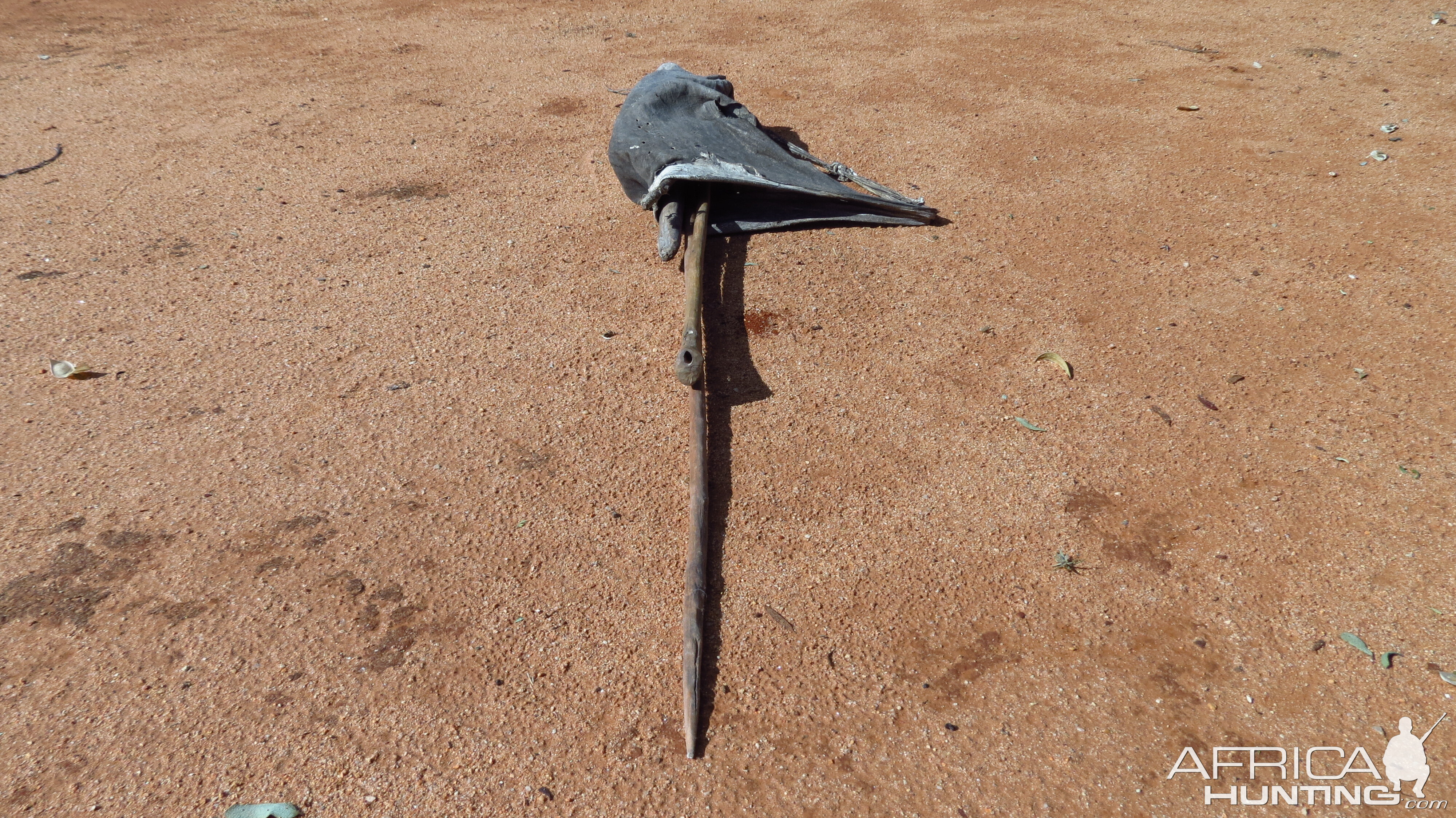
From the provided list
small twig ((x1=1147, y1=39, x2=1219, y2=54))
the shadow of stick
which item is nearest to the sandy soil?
the shadow of stick

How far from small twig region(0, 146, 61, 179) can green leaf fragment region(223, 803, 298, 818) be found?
4623 mm

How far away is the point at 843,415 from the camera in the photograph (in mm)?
3086

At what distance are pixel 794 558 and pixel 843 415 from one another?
70cm

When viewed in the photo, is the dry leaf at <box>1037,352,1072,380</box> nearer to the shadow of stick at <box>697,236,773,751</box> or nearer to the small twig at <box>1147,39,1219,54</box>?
the shadow of stick at <box>697,236,773,751</box>

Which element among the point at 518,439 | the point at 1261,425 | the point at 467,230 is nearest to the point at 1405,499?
the point at 1261,425

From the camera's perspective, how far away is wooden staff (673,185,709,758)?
218 cm

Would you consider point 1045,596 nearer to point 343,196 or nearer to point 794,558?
point 794,558

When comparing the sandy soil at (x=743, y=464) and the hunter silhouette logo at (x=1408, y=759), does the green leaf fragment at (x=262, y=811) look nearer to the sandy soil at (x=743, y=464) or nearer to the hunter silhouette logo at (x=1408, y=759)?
the sandy soil at (x=743, y=464)

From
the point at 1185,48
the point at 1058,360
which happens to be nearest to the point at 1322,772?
the point at 1058,360

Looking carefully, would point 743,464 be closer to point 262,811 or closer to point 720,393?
point 720,393

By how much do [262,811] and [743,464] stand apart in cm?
168

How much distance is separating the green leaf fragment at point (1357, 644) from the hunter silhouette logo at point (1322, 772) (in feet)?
0.67

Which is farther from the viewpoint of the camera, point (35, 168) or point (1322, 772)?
point (35, 168)

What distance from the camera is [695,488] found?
8.82 ft
